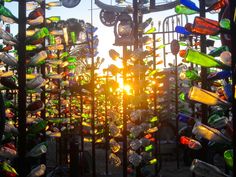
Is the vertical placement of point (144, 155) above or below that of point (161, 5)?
below

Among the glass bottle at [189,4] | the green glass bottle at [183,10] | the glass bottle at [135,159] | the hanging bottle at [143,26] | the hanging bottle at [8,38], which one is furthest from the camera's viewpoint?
the hanging bottle at [143,26]

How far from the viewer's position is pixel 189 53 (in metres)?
1.47

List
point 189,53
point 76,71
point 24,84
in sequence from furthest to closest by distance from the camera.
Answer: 1. point 76,71
2. point 24,84
3. point 189,53

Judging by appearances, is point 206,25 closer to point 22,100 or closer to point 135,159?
point 22,100

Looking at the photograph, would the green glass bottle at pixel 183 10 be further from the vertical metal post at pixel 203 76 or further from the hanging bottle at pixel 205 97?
the hanging bottle at pixel 205 97

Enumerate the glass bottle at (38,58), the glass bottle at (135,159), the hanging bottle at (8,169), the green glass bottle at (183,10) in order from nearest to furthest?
the hanging bottle at (8,169) < the green glass bottle at (183,10) < the glass bottle at (38,58) < the glass bottle at (135,159)

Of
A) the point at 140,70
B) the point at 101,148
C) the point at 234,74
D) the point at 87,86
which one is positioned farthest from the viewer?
the point at 101,148

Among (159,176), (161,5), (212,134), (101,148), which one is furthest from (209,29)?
(161,5)

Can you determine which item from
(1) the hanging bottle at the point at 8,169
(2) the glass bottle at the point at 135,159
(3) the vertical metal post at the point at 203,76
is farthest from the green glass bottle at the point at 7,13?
(2) the glass bottle at the point at 135,159

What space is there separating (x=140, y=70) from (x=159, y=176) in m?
3.79

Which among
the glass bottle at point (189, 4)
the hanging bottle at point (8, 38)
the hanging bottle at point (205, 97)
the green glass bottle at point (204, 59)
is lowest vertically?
the hanging bottle at point (205, 97)

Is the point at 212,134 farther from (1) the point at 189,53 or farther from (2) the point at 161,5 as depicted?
(2) the point at 161,5

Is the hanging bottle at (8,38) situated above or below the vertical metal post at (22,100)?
above

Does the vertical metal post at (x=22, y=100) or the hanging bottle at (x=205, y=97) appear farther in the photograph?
the vertical metal post at (x=22, y=100)
